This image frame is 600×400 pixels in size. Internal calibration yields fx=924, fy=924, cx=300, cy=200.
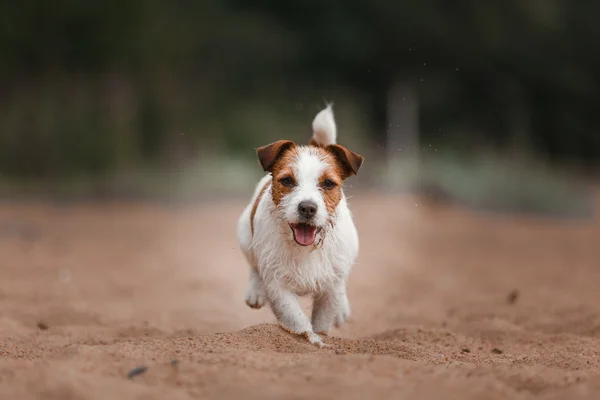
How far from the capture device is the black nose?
18.1ft

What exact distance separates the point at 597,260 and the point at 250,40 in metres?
16.7

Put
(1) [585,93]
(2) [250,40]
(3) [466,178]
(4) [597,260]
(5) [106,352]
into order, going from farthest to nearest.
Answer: (1) [585,93] < (2) [250,40] < (3) [466,178] < (4) [597,260] < (5) [106,352]

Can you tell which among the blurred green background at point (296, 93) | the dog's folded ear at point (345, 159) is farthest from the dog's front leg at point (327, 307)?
the blurred green background at point (296, 93)

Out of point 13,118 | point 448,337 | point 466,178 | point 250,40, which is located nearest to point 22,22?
point 13,118

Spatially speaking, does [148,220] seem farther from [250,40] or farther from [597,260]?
[250,40]

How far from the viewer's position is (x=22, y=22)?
22953mm

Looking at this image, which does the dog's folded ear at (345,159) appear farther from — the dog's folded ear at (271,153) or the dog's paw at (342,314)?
the dog's paw at (342,314)

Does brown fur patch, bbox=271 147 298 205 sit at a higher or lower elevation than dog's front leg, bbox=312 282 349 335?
higher

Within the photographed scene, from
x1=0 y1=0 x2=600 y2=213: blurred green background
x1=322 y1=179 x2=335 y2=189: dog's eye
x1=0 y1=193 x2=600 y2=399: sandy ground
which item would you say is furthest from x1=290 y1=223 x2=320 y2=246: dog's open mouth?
x1=0 y1=0 x2=600 y2=213: blurred green background

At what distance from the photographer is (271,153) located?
5.95 meters

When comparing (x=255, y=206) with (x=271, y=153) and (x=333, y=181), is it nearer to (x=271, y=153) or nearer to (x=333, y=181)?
(x=271, y=153)

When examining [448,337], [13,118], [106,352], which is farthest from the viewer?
[13,118]

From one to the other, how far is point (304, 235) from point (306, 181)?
34 cm

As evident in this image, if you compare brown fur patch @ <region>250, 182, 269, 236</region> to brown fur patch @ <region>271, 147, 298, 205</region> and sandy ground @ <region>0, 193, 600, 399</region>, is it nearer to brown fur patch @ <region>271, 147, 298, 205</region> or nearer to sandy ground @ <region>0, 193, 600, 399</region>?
brown fur patch @ <region>271, 147, 298, 205</region>
